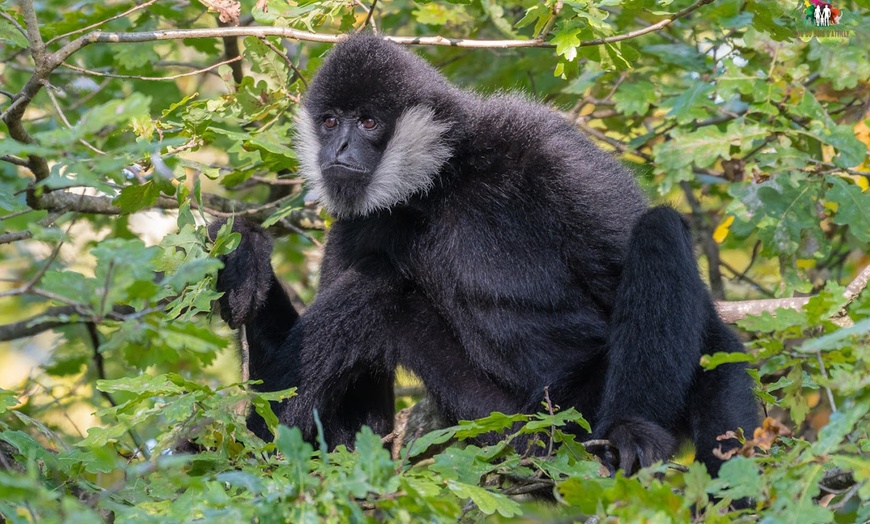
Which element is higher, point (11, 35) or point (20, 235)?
point (11, 35)

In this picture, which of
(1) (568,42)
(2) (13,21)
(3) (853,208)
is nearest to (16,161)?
(2) (13,21)

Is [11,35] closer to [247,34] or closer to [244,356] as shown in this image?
[247,34]

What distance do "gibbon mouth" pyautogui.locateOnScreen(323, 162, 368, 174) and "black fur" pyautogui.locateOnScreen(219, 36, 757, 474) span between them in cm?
9

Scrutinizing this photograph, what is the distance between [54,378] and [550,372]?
5.68 metres

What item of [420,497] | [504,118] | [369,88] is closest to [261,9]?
[369,88]

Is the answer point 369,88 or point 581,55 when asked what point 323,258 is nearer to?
point 369,88

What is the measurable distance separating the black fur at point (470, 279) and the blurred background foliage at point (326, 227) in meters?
0.44

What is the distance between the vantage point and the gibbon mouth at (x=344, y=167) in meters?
7.00

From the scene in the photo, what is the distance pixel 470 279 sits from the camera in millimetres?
6684

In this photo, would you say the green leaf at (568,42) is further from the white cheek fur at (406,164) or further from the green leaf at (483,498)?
the green leaf at (483,498)

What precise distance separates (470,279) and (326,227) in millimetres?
2332

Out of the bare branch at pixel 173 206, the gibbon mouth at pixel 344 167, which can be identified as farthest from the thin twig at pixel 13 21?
the gibbon mouth at pixel 344 167

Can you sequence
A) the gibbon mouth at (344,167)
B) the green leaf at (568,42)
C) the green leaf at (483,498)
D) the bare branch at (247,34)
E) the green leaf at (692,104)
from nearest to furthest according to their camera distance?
the green leaf at (483,498)
the bare branch at (247,34)
the green leaf at (568,42)
the gibbon mouth at (344,167)
the green leaf at (692,104)

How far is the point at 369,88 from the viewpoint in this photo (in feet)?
23.1
